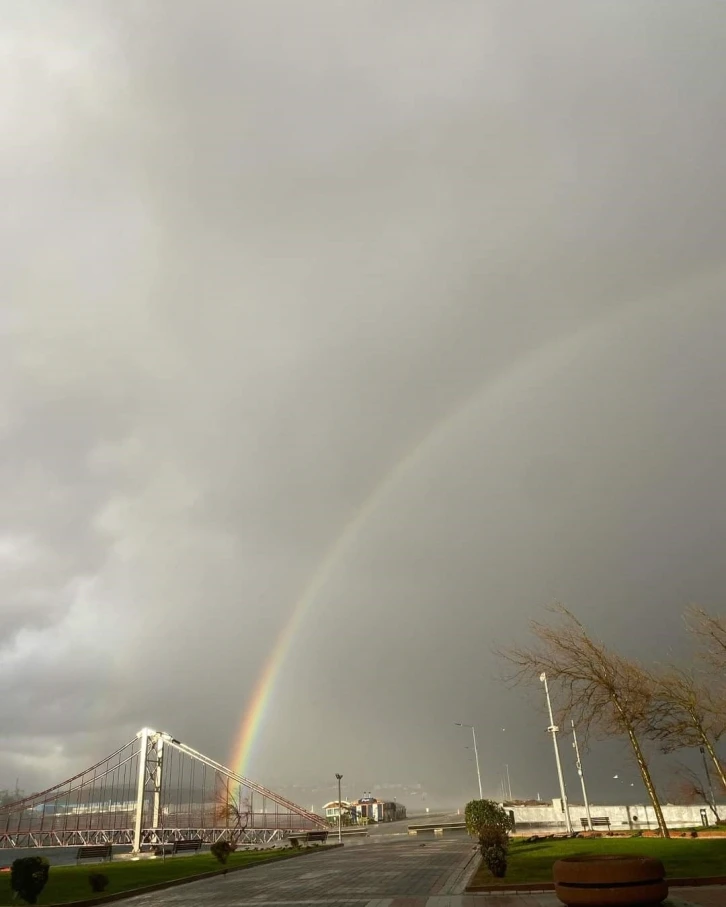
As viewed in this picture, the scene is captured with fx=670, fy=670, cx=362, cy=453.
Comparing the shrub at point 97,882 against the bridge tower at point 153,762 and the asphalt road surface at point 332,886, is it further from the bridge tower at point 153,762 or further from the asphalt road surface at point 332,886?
the bridge tower at point 153,762

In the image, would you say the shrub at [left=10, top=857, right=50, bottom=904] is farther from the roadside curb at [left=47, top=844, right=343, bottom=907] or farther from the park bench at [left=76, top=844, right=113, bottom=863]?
the park bench at [left=76, top=844, right=113, bottom=863]

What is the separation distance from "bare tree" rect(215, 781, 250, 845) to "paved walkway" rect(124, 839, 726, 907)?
232 feet

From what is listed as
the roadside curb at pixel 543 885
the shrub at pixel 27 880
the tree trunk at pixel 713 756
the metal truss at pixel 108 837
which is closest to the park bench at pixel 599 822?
the tree trunk at pixel 713 756

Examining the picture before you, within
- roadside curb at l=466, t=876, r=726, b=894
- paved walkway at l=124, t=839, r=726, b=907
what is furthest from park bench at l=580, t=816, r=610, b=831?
roadside curb at l=466, t=876, r=726, b=894

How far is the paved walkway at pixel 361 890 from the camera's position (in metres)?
15.9

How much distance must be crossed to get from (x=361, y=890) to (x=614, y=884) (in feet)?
35.9

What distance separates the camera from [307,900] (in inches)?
724

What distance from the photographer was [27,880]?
2058 centimetres

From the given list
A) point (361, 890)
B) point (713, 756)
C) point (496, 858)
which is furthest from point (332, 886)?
point (713, 756)

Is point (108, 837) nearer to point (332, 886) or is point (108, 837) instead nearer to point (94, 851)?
point (94, 851)

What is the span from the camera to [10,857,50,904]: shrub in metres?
20.5

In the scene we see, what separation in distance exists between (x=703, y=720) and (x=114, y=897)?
2366 cm

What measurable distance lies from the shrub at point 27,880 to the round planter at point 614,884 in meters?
16.7

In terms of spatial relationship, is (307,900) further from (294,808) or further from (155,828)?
(294,808)
